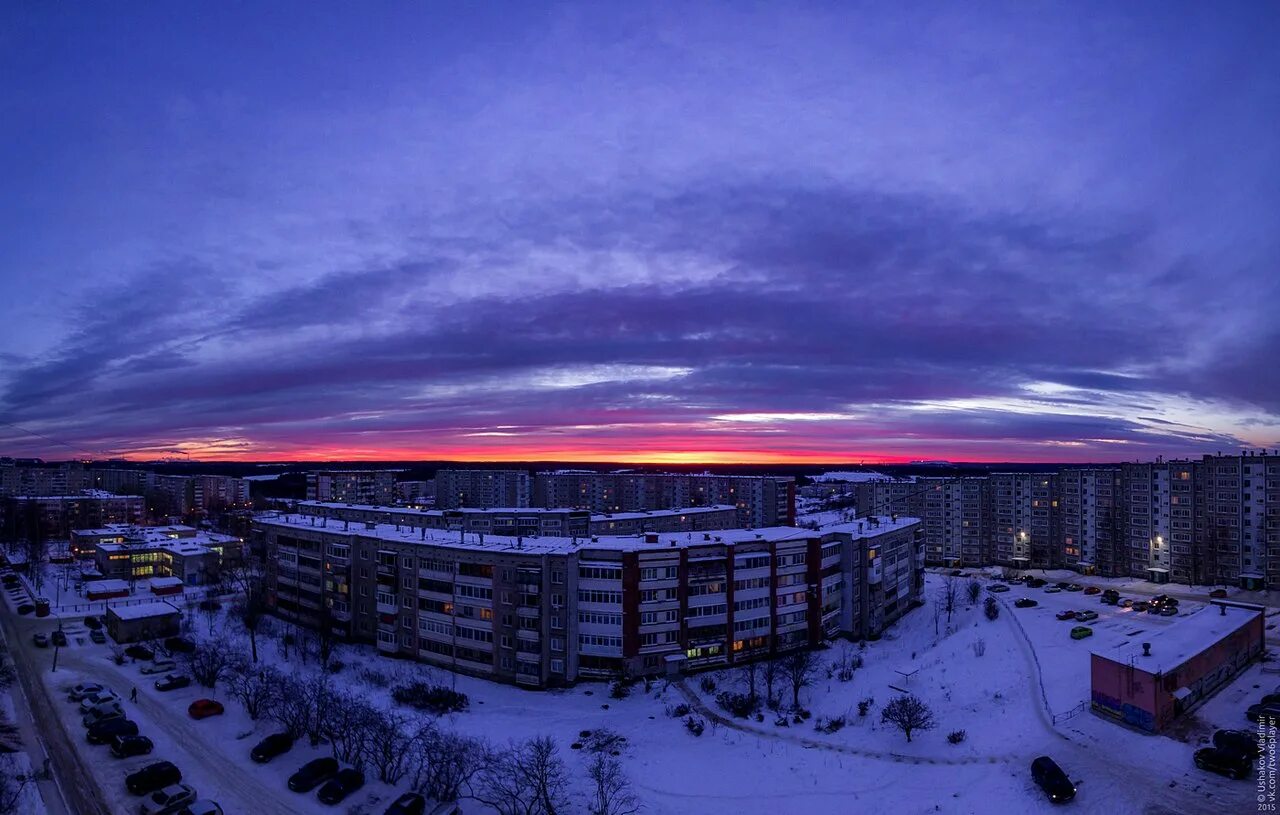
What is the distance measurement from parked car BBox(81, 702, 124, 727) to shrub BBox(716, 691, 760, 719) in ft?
114

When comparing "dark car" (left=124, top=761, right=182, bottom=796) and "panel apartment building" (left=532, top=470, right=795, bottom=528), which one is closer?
"dark car" (left=124, top=761, right=182, bottom=796)

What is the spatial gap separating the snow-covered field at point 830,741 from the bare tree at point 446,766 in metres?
1.04

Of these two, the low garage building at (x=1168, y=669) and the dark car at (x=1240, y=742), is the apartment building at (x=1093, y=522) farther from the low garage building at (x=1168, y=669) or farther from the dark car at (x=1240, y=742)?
the dark car at (x=1240, y=742)

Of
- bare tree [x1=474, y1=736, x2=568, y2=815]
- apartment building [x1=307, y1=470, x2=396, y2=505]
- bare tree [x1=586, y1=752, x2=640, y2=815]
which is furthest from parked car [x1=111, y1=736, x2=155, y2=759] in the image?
apartment building [x1=307, y1=470, x2=396, y2=505]

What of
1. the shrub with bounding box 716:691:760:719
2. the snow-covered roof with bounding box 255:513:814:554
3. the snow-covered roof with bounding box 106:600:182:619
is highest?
the snow-covered roof with bounding box 255:513:814:554

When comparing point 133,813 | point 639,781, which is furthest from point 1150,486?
point 133,813

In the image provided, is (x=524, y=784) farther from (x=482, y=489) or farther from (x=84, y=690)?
(x=482, y=489)

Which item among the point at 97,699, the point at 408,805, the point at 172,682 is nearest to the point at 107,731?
the point at 97,699

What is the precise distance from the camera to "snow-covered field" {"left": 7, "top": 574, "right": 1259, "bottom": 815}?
29.3 meters

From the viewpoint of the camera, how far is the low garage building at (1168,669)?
109 feet

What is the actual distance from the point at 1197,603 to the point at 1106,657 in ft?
136

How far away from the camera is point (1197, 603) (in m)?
64.1

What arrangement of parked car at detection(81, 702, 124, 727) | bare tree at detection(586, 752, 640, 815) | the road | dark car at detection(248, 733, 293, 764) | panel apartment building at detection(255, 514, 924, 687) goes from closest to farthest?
1. the road
2. bare tree at detection(586, 752, 640, 815)
3. dark car at detection(248, 733, 293, 764)
4. parked car at detection(81, 702, 124, 727)
5. panel apartment building at detection(255, 514, 924, 687)

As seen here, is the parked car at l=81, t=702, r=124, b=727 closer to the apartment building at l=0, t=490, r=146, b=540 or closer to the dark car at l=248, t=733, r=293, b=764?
the dark car at l=248, t=733, r=293, b=764
